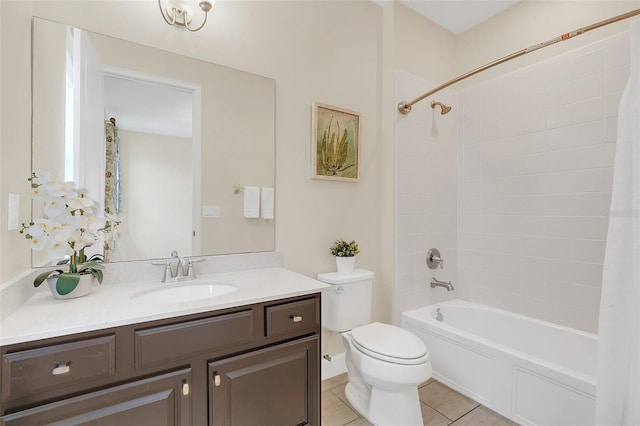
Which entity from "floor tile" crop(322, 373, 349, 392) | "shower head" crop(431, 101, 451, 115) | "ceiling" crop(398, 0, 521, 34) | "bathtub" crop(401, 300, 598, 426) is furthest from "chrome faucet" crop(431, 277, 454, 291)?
"ceiling" crop(398, 0, 521, 34)

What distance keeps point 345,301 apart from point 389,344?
399mm

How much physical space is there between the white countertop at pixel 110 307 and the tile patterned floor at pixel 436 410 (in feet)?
2.95

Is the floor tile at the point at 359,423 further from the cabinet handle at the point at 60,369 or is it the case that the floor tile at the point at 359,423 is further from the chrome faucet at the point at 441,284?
the cabinet handle at the point at 60,369

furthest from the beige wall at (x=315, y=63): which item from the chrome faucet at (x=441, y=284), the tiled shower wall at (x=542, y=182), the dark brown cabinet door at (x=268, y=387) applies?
the dark brown cabinet door at (x=268, y=387)

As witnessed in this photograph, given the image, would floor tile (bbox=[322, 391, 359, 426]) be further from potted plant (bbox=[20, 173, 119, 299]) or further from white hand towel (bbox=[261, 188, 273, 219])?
potted plant (bbox=[20, 173, 119, 299])

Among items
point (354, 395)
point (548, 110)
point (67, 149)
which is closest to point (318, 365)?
point (354, 395)

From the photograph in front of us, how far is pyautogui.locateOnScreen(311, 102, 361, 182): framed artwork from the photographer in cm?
209

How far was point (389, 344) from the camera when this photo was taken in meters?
1.69

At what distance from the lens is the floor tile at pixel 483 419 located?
69.1 inches

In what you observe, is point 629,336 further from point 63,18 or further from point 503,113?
point 63,18

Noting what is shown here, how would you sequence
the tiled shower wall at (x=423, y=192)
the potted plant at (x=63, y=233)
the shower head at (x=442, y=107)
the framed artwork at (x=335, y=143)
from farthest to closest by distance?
the shower head at (x=442, y=107) < the tiled shower wall at (x=423, y=192) < the framed artwork at (x=335, y=143) < the potted plant at (x=63, y=233)

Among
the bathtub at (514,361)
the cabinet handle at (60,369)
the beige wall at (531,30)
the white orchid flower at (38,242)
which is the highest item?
the beige wall at (531,30)

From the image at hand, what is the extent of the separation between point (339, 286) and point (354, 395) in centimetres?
68

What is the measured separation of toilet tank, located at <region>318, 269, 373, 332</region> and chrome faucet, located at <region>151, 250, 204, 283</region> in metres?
0.80
